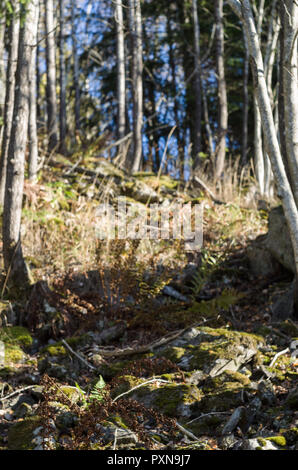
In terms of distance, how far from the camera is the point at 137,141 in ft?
29.9

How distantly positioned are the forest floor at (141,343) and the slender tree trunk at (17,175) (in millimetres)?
268

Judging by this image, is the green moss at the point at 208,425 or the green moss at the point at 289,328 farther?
the green moss at the point at 289,328

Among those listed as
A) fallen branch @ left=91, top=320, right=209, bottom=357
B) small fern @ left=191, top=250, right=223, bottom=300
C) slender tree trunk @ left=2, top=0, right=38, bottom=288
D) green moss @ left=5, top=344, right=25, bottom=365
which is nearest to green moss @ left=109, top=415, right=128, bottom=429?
fallen branch @ left=91, top=320, right=209, bottom=357

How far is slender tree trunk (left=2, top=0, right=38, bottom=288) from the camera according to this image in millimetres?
4590

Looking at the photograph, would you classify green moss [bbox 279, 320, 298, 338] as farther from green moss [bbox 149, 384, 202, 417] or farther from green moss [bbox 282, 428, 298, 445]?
green moss [bbox 282, 428, 298, 445]

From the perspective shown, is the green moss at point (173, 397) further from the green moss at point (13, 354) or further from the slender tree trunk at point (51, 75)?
the slender tree trunk at point (51, 75)

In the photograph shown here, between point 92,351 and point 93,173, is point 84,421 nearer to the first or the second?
point 92,351

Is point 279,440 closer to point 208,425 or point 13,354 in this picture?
point 208,425

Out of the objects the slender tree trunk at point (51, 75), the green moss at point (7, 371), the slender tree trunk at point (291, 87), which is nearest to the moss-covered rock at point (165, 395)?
the green moss at point (7, 371)

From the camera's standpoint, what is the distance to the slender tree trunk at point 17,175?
15.1 ft

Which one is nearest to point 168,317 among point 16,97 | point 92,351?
point 92,351

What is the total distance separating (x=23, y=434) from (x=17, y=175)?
9.86ft

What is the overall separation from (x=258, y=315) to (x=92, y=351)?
5.20 feet

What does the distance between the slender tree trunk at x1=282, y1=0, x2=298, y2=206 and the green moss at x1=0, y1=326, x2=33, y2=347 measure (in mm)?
2726
